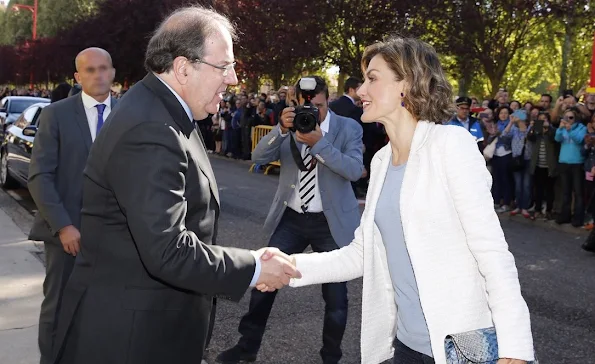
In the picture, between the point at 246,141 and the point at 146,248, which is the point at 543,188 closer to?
the point at 246,141

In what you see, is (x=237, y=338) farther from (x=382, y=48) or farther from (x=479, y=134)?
(x=479, y=134)

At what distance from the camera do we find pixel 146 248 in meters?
2.16

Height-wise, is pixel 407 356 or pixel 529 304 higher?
pixel 407 356

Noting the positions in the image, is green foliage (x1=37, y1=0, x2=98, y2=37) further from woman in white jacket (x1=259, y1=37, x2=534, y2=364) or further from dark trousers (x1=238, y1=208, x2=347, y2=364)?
woman in white jacket (x1=259, y1=37, x2=534, y2=364)

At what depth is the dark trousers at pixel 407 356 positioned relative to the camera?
2.56 m

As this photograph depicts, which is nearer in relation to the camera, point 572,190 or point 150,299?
point 150,299

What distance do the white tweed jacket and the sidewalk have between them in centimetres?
314

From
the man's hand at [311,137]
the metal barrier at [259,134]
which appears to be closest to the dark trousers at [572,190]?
the man's hand at [311,137]

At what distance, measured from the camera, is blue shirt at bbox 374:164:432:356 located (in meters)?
2.59

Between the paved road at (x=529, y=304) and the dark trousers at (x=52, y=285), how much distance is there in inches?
49.2

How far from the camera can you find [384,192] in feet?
8.96

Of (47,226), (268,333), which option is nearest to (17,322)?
(47,226)

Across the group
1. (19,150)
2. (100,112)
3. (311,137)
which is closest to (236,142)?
(19,150)

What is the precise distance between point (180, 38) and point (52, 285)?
2241 mm
